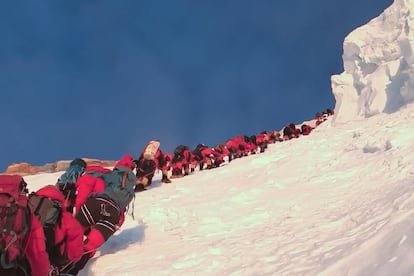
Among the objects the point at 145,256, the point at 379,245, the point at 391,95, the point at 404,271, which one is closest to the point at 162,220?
the point at 145,256

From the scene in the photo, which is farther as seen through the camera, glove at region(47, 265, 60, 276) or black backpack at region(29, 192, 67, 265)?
black backpack at region(29, 192, 67, 265)

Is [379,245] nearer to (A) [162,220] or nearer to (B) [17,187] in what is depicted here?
(B) [17,187]

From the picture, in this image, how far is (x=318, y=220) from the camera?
7336mm

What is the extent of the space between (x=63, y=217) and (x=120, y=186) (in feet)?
5.57

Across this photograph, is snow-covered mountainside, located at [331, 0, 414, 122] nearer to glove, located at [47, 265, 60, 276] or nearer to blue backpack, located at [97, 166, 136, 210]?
blue backpack, located at [97, 166, 136, 210]

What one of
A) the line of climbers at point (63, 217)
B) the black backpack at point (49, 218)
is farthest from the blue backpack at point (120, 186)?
the black backpack at point (49, 218)

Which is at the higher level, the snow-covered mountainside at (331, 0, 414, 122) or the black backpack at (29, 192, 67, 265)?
the snow-covered mountainside at (331, 0, 414, 122)

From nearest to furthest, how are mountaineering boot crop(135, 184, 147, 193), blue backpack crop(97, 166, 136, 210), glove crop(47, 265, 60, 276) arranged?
glove crop(47, 265, 60, 276)
blue backpack crop(97, 166, 136, 210)
mountaineering boot crop(135, 184, 147, 193)

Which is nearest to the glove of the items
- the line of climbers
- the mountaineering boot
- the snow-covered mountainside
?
the line of climbers

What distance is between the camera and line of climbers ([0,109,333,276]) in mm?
4004

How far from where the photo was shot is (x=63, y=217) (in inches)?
208

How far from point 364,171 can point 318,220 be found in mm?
2836

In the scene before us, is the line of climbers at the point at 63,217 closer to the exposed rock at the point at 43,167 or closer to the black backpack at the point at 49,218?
the black backpack at the point at 49,218

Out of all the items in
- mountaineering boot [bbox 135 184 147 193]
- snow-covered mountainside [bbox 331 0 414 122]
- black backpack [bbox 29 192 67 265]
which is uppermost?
snow-covered mountainside [bbox 331 0 414 122]
